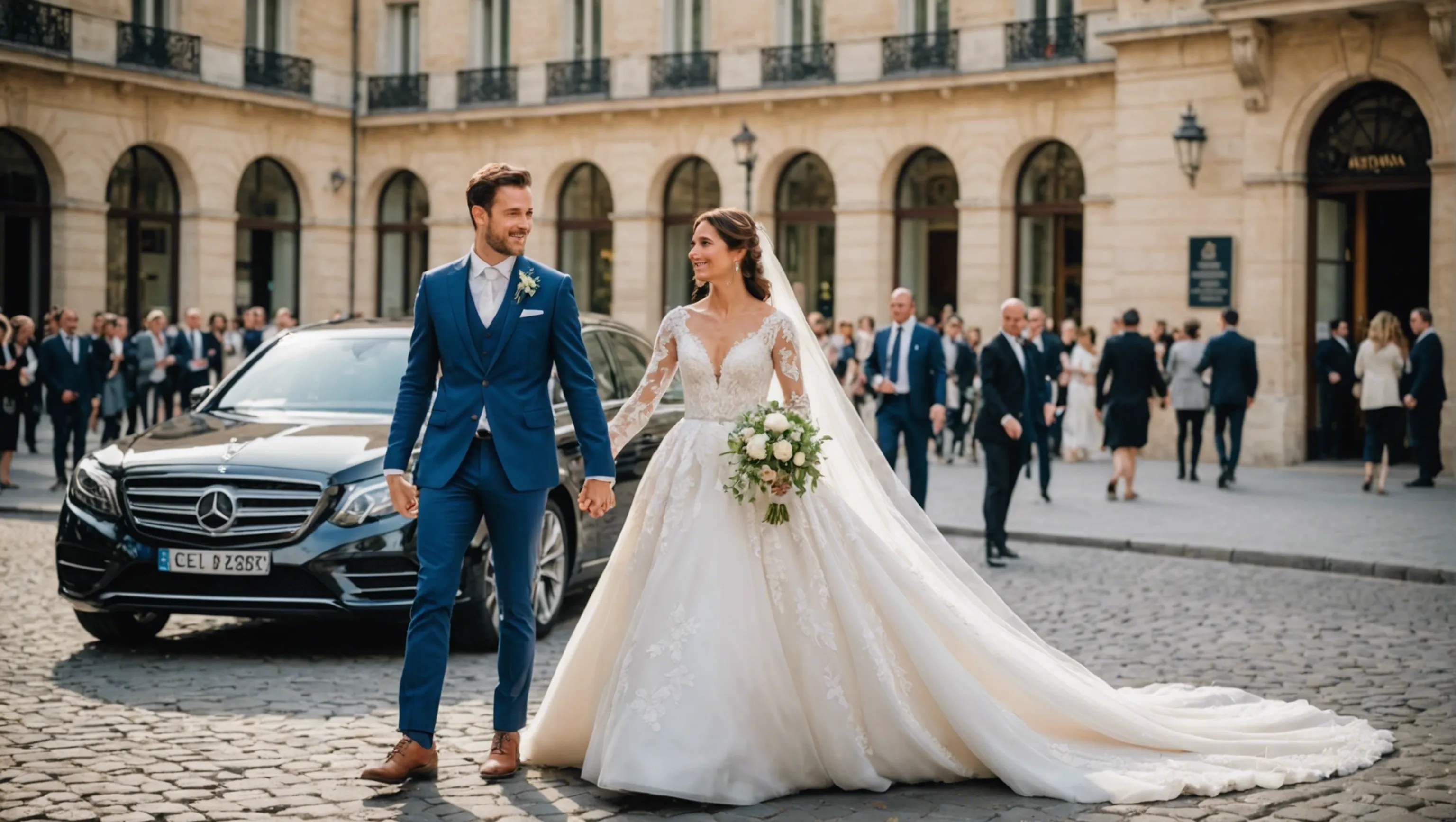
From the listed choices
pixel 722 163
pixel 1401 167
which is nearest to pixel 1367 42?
pixel 1401 167

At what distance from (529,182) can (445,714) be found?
2.42 metres

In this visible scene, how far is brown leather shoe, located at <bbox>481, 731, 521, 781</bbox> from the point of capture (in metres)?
5.89

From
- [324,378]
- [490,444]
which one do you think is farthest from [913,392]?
[490,444]

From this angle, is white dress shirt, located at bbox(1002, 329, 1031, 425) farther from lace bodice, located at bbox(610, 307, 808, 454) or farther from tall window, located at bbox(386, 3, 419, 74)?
tall window, located at bbox(386, 3, 419, 74)

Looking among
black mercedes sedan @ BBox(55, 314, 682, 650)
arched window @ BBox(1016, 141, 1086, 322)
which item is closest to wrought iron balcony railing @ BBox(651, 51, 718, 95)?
arched window @ BBox(1016, 141, 1086, 322)

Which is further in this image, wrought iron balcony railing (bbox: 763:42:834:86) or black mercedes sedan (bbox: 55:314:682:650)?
wrought iron balcony railing (bbox: 763:42:834:86)

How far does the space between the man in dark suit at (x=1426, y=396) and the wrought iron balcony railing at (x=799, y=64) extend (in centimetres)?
1286

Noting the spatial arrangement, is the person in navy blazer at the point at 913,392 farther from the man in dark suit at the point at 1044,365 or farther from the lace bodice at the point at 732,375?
the lace bodice at the point at 732,375

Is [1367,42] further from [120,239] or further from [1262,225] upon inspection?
[120,239]

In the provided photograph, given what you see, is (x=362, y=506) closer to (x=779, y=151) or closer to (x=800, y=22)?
(x=779, y=151)

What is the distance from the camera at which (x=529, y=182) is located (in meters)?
6.04

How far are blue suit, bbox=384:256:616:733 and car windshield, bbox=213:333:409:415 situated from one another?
329cm

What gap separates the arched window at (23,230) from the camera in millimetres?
29172

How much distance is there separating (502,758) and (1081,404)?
18.0 m
